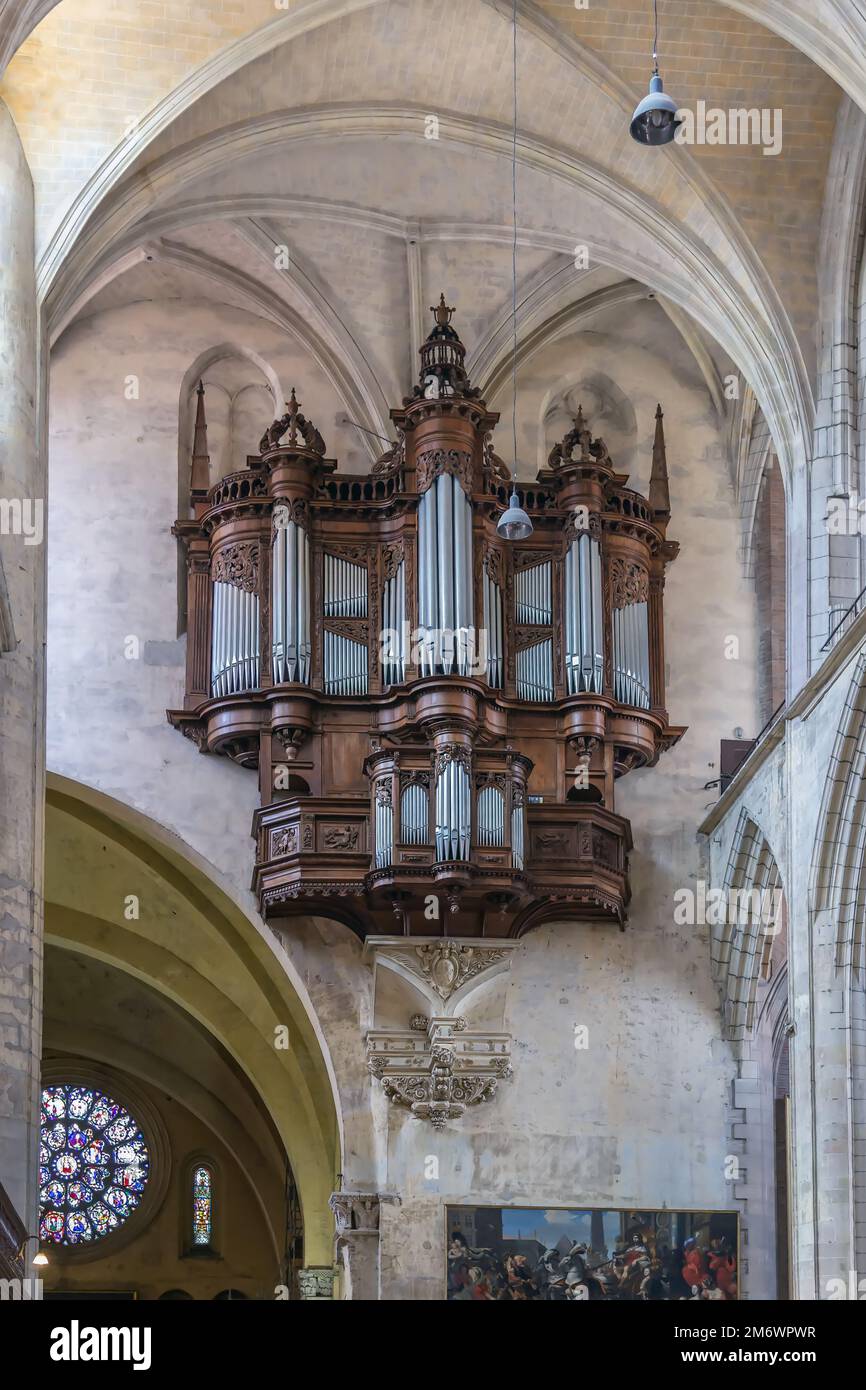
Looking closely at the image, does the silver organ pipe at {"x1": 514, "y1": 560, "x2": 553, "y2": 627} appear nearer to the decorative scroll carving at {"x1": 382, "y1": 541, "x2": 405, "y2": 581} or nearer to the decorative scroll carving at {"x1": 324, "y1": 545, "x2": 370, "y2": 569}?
the decorative scroll carving at {"x1": 382, "y1": 541, "x2": 405, "y2": 581}

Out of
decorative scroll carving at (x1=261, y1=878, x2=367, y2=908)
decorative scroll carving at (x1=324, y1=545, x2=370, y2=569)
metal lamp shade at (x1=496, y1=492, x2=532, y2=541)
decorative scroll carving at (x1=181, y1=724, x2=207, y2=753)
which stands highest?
decorative scroll carving at (x1=324, y1=545, x2=370, y2=569)

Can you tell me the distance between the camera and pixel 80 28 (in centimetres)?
1834

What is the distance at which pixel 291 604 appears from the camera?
21812 millimetres

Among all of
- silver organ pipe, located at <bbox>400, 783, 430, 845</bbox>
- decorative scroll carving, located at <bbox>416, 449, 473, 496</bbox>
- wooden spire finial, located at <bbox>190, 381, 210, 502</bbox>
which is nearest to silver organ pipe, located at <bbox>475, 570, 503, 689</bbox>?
decorative scroll carving, located at <bbox>416, 449, 473, 496</bbox>

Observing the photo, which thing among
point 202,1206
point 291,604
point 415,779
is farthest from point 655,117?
point 202,1206

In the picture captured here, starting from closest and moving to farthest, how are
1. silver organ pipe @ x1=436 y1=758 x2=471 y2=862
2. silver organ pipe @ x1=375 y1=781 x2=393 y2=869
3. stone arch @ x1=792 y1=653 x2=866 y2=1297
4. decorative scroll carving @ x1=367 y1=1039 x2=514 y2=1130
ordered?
stone arch @ x1=792 y1=653 x2=866 y2=1297
silver organ pipe @ x1=436 y1=758 x2=471 y2=862
silver organ pipe @ x1=375 y1=781 x2=393 y2=869
decorative scroll carving @ x1=367 y1=1039 x2=514 y2=1130

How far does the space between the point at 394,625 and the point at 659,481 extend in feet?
12.6

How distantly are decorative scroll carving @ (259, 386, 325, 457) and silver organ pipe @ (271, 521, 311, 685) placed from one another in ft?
2.97

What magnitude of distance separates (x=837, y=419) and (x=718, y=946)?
5959 millimetres

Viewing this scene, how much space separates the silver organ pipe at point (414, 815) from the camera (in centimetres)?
2059

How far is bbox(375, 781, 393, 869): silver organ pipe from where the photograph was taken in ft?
67.5

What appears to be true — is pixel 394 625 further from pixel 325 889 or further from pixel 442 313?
pixel 442 313

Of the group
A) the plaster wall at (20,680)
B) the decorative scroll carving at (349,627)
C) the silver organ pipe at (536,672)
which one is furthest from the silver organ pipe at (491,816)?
the plaster wall at (20,680)
